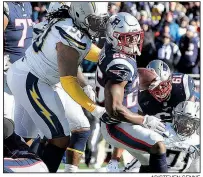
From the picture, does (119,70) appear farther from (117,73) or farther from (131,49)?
(131,49)

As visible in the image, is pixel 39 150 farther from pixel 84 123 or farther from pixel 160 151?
pixel 160 151

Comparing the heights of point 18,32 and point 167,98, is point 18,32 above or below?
above

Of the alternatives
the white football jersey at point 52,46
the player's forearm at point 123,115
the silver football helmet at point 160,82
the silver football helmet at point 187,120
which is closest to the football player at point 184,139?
the silver football helmet at point 187,120

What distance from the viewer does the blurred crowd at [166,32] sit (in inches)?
401

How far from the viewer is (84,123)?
222 inches

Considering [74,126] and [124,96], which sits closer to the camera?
[124,96]

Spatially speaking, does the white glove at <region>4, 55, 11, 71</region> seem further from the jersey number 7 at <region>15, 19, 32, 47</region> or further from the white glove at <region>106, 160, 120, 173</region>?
the white glove at <region>106, 160, 120, 173</region>

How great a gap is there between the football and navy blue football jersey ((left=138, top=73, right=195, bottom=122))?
0.43m

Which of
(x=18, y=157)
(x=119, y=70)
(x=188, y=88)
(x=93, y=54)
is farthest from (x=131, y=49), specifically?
(x=18, y=157)

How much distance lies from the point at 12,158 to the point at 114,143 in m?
0.90

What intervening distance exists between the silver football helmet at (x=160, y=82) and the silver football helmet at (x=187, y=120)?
226mm

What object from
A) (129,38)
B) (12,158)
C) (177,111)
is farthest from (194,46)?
(12,158)

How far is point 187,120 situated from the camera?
6.04 metres

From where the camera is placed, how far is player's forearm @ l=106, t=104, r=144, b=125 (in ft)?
16.9
